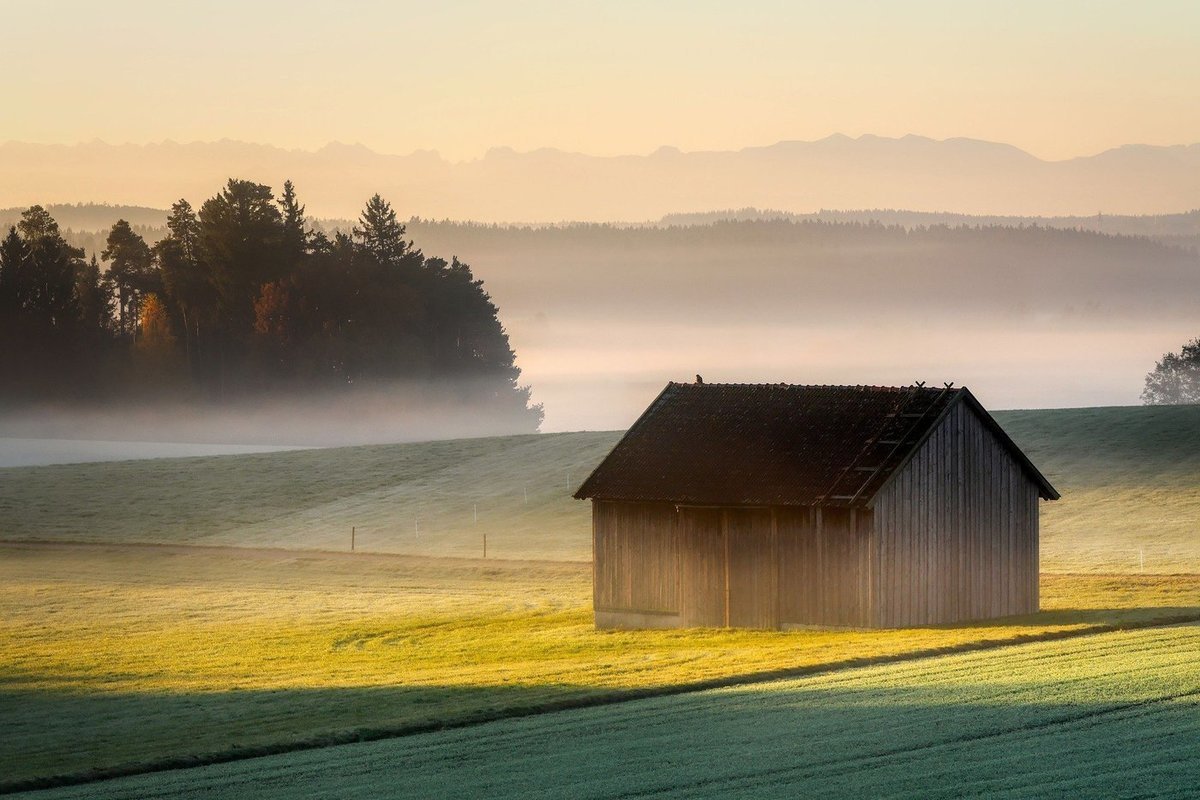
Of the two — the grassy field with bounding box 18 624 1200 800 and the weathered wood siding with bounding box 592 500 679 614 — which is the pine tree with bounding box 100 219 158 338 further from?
the grassy field with bounding box 18 624 1200 800

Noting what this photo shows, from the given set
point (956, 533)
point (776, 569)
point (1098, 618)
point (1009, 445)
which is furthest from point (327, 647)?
point (1098, 618)

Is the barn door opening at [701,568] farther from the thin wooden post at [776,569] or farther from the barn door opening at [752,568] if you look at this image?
the thin wooden post at [776,569]

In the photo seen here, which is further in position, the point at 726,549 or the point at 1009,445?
the point at 1009,445

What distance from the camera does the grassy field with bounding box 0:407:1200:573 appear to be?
213 ft

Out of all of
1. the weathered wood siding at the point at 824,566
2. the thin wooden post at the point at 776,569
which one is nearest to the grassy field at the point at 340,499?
the thin wooden post at the point at 776,569

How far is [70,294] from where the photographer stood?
13275 centimetres

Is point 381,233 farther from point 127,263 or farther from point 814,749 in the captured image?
point 814,749

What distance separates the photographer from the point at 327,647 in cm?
4297

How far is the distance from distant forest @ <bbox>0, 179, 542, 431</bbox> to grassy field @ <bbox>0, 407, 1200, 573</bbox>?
2926cm

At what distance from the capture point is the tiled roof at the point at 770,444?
4259cm

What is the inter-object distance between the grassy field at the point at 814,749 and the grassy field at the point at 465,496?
27.3m

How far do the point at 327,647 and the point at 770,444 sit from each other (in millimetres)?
11850

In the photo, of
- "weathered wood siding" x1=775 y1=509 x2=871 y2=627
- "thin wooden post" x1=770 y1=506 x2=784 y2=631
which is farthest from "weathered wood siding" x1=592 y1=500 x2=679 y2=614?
"weathered wood siding" x1=775 y1=509 x2=871 y2=627

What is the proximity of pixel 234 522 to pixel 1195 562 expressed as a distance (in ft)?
138
